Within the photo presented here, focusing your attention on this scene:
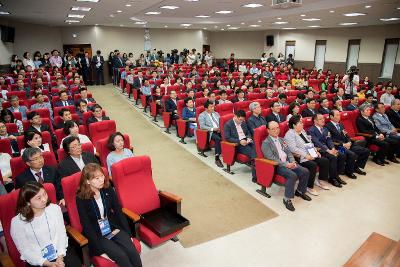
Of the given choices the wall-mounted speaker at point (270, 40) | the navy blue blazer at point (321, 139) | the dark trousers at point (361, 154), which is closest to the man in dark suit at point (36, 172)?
the navy blue blazer at point (321, 139)

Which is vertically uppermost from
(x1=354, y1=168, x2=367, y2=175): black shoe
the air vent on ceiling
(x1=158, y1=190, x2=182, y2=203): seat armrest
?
the air vent on ceiling

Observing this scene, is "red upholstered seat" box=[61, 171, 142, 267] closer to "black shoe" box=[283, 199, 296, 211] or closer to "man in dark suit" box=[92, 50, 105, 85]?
"black shoe" box=[283, 199, 296, 211]

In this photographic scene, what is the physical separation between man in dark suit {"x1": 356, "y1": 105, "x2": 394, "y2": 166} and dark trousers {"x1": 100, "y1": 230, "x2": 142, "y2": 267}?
15.8 feet

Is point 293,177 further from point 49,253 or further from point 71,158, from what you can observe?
point 49,253

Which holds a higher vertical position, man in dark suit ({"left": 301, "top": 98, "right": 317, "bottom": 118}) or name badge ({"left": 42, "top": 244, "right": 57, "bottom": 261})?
man in dark suit ({"left": 301, "top": 98, "right": 317, "bottom": 118})

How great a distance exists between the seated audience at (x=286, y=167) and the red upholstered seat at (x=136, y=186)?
65.1 inches

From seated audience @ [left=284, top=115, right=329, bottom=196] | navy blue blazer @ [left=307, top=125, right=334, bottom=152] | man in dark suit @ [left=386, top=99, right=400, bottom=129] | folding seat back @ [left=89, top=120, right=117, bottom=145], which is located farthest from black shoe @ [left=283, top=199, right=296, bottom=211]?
man in dark suit @ [left=386, top=99, right=400, bottom=129]

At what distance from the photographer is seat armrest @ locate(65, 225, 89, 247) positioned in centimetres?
223

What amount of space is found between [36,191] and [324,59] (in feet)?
59.1

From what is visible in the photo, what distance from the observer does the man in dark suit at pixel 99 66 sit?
1388 centimetres

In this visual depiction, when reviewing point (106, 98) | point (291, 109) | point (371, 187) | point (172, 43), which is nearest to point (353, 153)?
point (371, 187)

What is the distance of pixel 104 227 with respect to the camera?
8.09 ft

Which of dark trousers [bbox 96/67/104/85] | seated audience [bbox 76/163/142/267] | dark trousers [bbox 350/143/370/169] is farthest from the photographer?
dark trousers [bbox 96/67/104/85]

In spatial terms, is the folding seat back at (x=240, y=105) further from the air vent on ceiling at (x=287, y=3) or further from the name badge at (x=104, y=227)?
the name badge at (x=104, y=227)
